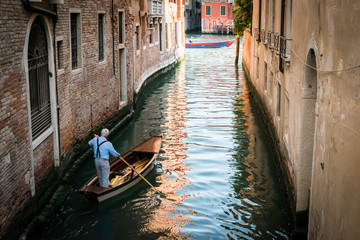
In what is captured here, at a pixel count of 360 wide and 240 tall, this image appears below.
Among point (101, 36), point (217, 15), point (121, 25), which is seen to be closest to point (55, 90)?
point (101, 36)

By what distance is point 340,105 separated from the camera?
517 centimetres

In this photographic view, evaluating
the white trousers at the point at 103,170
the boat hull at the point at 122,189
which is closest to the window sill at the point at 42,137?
the white trousers at the point at 103,170

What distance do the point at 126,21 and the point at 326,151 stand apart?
38.0ft

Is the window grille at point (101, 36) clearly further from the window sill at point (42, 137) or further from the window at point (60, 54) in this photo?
the window sill at point (42, 137)

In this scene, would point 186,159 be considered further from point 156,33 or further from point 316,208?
point 156,33

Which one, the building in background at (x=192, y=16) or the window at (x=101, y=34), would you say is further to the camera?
the building in background at (x=192, y=16)

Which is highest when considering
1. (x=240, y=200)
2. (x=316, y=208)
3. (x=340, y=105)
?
(x=340, y=105)

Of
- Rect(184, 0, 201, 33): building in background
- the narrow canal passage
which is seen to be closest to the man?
the narrow canal passage

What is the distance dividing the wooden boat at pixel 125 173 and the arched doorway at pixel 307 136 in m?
3.50

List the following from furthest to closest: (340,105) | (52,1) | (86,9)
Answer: (86,9) → (52,1) → (340,105)

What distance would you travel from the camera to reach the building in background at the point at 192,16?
7525 cm

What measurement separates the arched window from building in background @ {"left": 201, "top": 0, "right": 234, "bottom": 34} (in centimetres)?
6320

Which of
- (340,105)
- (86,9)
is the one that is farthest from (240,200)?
(86,9)

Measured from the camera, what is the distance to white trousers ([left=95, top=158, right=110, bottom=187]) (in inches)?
358
